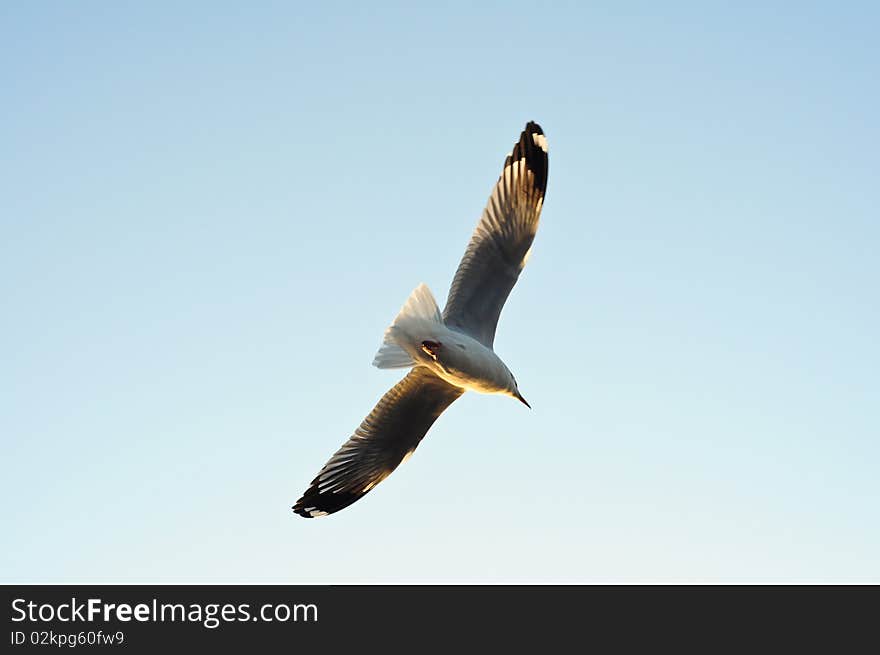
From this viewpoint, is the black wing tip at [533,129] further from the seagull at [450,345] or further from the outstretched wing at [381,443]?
the outstretched wing at [381,443]

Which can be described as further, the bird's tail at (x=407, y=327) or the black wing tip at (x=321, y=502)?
the black wing tip at (x=321, y=502)

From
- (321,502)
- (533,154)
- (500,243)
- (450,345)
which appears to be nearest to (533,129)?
(533,154)

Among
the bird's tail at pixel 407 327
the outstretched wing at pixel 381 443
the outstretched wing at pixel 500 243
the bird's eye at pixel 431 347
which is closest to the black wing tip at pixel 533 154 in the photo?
the outstretched wing at pixel 500 243

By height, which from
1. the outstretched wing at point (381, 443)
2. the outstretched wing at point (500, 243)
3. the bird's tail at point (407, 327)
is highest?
the outstretched wing at point (500, 243)

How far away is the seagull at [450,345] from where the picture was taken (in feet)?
35.8

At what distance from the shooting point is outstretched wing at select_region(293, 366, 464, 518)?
11875mm

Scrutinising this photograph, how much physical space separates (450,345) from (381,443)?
1.83m

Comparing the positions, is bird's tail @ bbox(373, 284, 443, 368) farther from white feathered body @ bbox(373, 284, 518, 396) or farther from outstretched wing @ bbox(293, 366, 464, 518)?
outstretched wing @ bbox(293, 366, 464, 518)

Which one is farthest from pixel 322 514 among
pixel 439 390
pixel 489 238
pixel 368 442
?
pixel 489 238

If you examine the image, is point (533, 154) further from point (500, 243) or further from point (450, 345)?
point (450, 345)

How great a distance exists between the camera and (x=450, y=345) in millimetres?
10844

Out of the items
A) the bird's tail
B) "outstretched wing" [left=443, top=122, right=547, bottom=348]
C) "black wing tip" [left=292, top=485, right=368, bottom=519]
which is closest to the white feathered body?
the bird's tail
